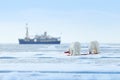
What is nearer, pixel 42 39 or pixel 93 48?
pixel 93 48

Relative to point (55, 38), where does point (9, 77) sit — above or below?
below

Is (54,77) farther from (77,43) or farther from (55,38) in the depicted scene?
(55,38)

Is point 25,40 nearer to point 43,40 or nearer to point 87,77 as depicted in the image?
point 43,40

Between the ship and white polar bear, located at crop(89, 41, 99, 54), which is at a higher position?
the ship

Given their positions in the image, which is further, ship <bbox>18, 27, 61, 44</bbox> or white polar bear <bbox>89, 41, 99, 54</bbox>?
ship <bbox>18, 27, 61, 44</bbox>

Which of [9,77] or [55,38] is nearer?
[9,77]

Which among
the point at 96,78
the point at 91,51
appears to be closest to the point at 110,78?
the point at 96,78

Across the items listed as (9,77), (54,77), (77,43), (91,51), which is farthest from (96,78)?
(91,51)

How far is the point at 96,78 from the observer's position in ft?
47.7

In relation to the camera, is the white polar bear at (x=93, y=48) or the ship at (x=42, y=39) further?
Answer: the ship at (x=42, y=39)

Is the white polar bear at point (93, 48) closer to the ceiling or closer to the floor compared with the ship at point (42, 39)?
closer to the floor

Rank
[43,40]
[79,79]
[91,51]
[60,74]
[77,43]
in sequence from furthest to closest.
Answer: [43,40]
[91,51]
[77,43]
[60,74]
[79,79]

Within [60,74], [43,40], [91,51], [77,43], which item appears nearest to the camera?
[60,74]

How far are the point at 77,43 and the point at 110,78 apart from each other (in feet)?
66.5
